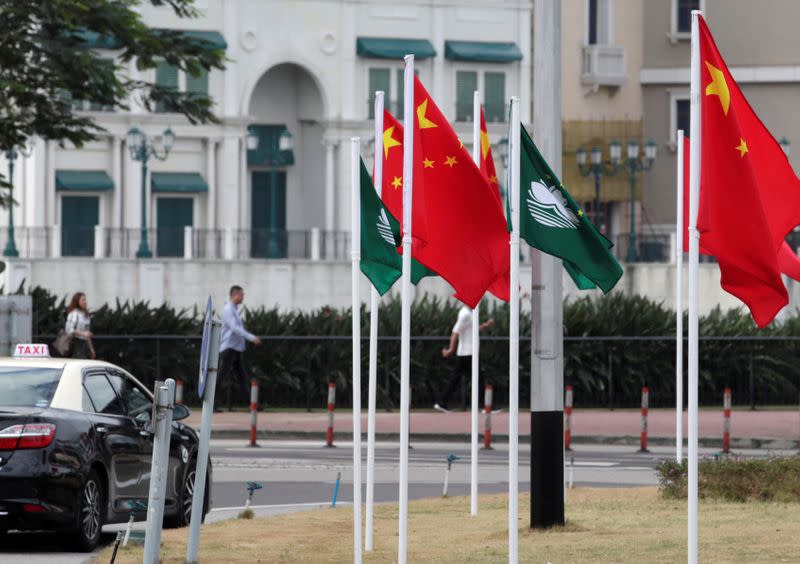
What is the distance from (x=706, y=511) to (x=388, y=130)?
157 inches

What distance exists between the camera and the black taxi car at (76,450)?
14289 mm

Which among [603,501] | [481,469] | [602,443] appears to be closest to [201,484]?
[603,501]

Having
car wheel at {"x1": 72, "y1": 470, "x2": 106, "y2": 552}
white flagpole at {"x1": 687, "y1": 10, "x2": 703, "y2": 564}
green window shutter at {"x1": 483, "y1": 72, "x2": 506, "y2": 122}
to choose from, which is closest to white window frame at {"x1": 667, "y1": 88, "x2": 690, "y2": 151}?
green window shutter at {"x1": 483, "y1": 72, "x2": 506, "y2": 122}

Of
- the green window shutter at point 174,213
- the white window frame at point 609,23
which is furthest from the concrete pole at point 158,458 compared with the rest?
the white window frame at point 609,23

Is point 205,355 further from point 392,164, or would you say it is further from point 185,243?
point 185,243

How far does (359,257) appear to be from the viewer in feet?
45.5

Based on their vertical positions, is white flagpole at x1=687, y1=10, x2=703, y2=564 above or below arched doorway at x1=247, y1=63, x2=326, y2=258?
below

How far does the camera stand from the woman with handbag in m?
30.4

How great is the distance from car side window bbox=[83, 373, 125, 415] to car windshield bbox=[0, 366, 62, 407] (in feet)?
0.95

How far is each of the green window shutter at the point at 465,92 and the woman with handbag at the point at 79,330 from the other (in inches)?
1512

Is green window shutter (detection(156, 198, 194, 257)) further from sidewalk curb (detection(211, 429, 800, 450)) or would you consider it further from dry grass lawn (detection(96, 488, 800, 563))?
dry grass lawn (detection(96, 488, 800, 563))

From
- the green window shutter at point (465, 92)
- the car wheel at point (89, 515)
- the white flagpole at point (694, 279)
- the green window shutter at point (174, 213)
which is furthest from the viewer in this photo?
the green window shutter at point (465, 92)

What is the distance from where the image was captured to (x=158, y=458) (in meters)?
12.5

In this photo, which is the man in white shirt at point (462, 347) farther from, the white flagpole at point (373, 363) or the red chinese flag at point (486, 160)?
the white flagpole at point (373, 363)
